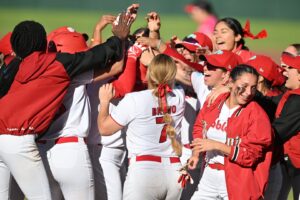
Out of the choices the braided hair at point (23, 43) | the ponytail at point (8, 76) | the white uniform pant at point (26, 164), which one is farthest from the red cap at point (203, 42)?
the white uniform pant at point (26, 164)

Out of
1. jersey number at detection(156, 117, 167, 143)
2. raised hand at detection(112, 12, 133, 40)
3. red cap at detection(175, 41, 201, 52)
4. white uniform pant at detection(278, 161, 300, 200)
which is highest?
raised hand at detection(112, 12, 133, 40)

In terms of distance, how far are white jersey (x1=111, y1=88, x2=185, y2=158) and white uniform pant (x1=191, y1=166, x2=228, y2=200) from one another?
0.35 m

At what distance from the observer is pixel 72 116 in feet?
18.5

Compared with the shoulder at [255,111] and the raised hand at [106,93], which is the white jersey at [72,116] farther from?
the shoulder at [255,111]

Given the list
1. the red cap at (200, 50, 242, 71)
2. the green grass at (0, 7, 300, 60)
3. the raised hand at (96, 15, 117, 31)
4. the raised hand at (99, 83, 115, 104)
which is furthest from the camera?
the green grass at (0, 7, 300, 60)

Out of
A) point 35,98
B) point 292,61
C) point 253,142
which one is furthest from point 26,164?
point 292,61

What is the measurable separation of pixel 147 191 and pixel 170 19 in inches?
753

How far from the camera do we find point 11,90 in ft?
18.2

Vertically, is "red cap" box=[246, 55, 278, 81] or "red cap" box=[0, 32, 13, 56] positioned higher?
"red cap" box=[246, 55, 278, 81]

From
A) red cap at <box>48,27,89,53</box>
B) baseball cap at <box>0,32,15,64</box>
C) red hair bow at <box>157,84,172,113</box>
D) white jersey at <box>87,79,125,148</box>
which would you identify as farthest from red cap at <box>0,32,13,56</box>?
red hair bow at <box>157,84,172,113</box>

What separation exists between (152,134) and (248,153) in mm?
794

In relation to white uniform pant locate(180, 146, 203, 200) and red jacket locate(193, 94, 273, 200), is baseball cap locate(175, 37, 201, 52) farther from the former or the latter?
red jacket locate(193, 94, 273, 200)

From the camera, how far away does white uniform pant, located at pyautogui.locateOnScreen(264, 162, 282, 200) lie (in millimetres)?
6059

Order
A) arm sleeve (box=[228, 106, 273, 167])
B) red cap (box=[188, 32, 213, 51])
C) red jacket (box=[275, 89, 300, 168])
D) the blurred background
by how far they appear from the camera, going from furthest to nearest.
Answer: the blurred background
red cap (box=[188, 32, 213, 51])
red jacket (box=[275, 89, 300, 168])
arm sleeve (box=[228, 106, 273, 167])
